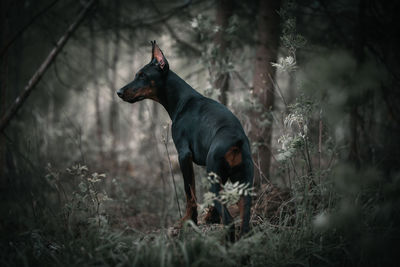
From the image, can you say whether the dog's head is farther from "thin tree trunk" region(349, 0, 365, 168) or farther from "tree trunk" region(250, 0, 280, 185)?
"thin tree trunk" region(349, 0, 365, 168)

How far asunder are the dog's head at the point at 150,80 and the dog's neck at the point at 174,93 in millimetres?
90

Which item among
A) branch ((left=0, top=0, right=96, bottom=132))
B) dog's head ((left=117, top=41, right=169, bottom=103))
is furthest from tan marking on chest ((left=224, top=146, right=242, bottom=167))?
branch ((left=0, top=0, right=96, bottom=132))

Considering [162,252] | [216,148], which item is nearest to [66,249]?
[162,252]

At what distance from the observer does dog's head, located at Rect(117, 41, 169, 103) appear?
4066 millimetres

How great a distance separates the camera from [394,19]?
503cm

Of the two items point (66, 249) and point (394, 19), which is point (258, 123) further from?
point (66, 249)

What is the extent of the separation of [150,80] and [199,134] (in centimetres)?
110

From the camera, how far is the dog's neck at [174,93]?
4098 millimetres

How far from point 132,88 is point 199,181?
99.6 inches

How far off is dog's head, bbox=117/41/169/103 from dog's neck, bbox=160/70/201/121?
9 centimetres

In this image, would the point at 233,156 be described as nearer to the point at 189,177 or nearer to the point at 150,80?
the point at 189,177

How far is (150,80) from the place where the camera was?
4121mm

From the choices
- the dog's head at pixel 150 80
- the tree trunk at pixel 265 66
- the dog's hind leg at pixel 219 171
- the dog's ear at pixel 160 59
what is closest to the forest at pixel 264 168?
the tree trunk at pixel 265 66

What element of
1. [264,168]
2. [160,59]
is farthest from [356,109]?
[160,59]
